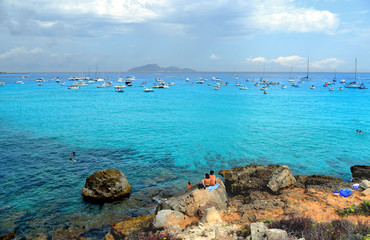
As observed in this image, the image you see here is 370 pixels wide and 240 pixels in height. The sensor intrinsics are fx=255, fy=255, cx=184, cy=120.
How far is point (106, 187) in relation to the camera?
Result: 808 inches

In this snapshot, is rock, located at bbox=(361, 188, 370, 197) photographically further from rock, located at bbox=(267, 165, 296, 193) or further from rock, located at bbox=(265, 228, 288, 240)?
rock, located at bbox=(265, 228, 288, 240)

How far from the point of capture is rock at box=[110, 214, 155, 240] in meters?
14.7

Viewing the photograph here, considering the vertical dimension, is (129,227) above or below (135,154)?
below

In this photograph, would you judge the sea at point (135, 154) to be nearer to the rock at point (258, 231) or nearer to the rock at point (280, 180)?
the rock at point (280, 180)

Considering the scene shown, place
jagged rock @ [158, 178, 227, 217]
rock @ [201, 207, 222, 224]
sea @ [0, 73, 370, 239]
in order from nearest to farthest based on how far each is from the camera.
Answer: rock @ [201, 207, 222, 224] < jagged rock @ [158, 178, 227, 217] < sea @ [0, 73, 370, 239]

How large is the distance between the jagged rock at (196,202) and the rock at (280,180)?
174 inches

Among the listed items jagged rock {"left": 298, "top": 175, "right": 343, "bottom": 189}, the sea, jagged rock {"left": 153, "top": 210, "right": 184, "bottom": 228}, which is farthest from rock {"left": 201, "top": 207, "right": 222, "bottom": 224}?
jagged rock {"left": 298, "top": 175, "right": 343, "bottom": 189}

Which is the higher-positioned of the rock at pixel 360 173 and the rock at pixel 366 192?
the rock at pixel 366 192

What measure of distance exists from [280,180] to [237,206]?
4.69 metres

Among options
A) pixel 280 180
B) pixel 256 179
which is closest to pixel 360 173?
pixel 280 180

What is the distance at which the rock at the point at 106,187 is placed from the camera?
20.2m

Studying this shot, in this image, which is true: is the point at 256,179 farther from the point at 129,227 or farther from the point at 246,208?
the point at 129,227

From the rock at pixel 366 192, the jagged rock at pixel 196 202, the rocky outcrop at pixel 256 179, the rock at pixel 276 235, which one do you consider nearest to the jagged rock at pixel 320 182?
the rocky outcrop at pixel 256 179

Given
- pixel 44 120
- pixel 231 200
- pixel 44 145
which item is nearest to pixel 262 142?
pixel 231 200
